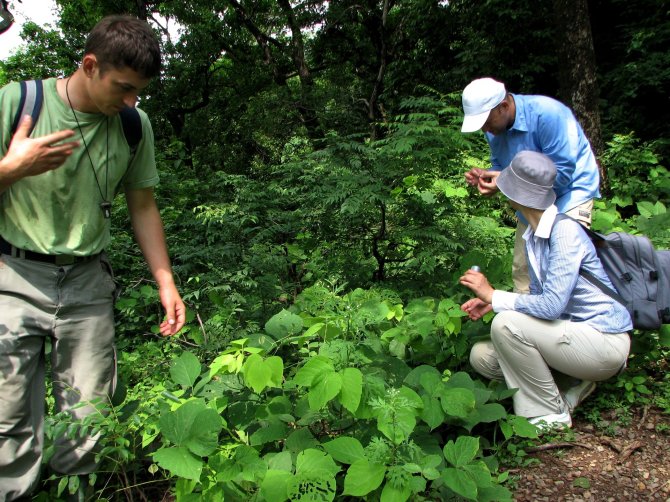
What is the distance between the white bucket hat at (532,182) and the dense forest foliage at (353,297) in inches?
28.9

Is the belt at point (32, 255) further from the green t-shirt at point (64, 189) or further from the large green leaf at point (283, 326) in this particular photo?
the large green leaf at point (283, 326)

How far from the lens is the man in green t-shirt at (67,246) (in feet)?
6.26

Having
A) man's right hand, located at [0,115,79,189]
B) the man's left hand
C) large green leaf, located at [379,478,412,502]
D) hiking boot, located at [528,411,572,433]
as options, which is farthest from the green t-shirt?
hiking boot, located at [528,411,572,433]

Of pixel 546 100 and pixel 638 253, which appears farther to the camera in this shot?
pixel 546 100

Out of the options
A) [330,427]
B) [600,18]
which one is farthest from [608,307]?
[600,18]

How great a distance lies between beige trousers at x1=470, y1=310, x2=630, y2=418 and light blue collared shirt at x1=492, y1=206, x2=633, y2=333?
6cm

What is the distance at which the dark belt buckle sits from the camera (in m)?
2.07

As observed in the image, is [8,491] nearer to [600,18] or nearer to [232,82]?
[600,18]

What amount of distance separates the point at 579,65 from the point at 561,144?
4.21 m

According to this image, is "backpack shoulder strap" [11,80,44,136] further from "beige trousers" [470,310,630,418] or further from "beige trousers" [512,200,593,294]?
"beige trousers" [512,200,593,294]

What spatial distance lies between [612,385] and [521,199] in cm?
140

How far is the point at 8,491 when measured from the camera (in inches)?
79.7

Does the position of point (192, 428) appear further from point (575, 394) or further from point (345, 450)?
point (575, 394)

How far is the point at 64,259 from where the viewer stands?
2.09 meters
